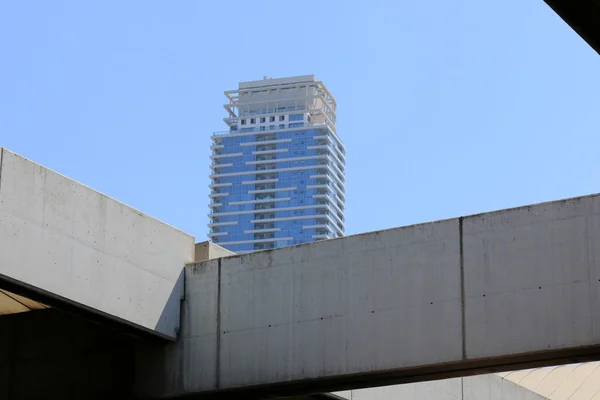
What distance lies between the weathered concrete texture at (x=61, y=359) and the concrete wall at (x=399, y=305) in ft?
3.55

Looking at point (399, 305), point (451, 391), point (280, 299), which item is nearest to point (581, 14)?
point (399, 305)

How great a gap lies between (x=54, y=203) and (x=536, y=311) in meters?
6.60

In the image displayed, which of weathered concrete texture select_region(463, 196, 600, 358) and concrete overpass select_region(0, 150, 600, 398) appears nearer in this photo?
weathered concrete texture select_region(463, 196, 600, 358)

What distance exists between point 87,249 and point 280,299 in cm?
304

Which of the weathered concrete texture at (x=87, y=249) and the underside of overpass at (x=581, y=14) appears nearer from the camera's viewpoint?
the underside of overpass at (x=581, y=14)

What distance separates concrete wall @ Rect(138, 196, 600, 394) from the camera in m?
13.1

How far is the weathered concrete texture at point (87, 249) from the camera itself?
13.0 meters

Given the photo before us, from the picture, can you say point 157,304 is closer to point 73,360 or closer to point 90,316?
point 90,316

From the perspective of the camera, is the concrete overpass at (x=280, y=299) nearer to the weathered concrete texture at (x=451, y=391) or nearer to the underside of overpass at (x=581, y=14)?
the weathered concrete texture at (x=451, y=391)

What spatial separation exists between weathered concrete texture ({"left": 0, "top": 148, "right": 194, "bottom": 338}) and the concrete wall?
68 centimetres

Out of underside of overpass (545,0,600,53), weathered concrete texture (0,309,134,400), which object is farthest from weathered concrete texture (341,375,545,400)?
underside of overpass (545,0,600,53)

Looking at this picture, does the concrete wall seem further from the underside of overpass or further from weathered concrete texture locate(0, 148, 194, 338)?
the underside of overpass

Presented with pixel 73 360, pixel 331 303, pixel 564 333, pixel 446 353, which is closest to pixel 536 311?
pixel 564 333

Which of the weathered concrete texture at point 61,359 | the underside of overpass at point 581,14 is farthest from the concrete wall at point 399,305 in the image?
the underside of overpass at point 581,14
